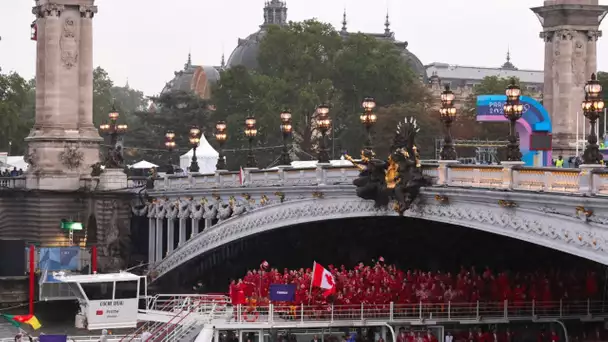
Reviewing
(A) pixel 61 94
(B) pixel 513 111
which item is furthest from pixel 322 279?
(A) pixel 61 94

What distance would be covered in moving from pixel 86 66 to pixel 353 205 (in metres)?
32.8

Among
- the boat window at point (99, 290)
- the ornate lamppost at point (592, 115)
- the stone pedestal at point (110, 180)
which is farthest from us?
the stone pedestal at point (110, 180)

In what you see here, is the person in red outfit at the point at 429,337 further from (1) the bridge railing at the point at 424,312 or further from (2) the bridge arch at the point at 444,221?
(2) the bridge arch at the point at 444,221

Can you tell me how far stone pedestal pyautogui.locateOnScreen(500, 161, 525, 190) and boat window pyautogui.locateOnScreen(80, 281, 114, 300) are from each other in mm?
25916

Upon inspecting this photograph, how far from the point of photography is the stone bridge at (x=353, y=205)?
41.9m

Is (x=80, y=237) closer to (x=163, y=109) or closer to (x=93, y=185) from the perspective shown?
(x=93, y=185)

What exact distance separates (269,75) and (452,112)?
73.7 metres

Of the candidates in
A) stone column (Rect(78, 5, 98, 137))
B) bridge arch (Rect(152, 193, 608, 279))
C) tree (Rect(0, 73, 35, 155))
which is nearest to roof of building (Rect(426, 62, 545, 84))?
tree (Rect(0, 73, 35, 155))

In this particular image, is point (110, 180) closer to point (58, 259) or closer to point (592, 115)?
point (58, 259)

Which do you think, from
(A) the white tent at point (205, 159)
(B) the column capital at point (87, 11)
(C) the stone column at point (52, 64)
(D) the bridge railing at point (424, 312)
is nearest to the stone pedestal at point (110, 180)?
(C) the stone column at point (52, 64)

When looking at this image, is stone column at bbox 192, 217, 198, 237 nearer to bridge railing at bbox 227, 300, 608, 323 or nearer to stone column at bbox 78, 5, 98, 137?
stone column at bbox 78, 5, 98, 137

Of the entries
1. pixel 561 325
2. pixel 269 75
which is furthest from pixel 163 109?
pixel 561 325

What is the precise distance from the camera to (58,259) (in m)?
81.1

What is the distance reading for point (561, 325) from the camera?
57.4 metres
